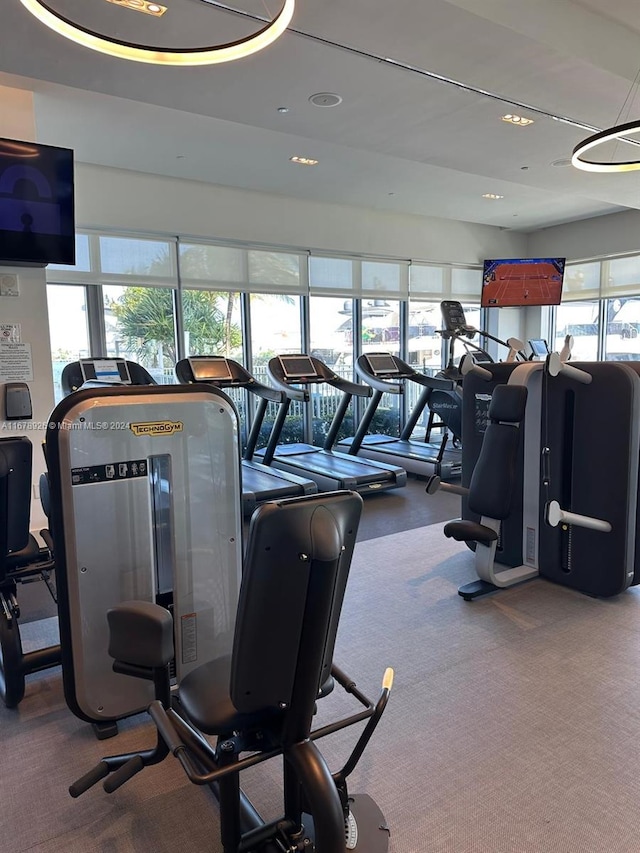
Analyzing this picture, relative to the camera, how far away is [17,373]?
4312 millimetres

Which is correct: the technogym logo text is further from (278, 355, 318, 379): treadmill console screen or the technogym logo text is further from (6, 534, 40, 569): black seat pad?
(278, 355, 318, 379): treadmill console screen

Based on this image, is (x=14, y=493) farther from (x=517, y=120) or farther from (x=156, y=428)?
(x=517, y=120)

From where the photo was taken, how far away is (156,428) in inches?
79.4

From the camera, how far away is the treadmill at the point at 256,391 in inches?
202

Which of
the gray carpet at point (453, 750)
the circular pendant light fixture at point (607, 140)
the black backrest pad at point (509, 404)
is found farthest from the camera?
the circular pendant light fixture at point (607, 140)

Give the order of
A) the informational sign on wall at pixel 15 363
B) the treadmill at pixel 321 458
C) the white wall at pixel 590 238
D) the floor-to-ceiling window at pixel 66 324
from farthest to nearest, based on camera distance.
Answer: the white wall at pixel 590 238
the floor-to-ceiling window at pixel 66 324
the treadmill at pixel 321 458
the informational sign on wall at pixel 15 363

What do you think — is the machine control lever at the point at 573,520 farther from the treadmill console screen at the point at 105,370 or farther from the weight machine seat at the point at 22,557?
the treadmill console screen at the point at 105,370

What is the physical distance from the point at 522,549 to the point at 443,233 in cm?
662

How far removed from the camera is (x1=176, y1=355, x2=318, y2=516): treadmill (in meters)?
5.14

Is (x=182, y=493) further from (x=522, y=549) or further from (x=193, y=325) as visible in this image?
(x=193, y=325)

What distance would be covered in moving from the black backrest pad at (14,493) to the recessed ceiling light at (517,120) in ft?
13.1

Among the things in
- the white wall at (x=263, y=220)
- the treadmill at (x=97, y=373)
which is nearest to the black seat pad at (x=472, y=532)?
the treadmill at (x=97, y=373)

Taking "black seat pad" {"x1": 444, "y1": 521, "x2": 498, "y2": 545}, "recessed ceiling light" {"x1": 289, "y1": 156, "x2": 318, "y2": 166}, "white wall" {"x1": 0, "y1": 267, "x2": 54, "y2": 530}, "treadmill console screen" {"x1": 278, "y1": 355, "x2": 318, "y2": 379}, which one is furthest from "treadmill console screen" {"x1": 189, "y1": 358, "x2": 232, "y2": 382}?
"black seat pad" {"x1": 444, "y1": 521, "x2": 498, "y2": 545}

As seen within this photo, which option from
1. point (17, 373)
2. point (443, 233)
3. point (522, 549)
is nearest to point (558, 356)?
point (522, 549)
